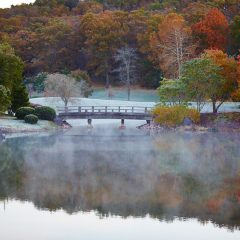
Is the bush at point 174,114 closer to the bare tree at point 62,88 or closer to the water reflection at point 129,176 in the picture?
the water reflection at point 129,176

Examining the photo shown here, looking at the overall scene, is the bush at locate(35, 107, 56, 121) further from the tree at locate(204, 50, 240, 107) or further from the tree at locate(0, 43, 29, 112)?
the tree at locate(204, 50, 240, 107)

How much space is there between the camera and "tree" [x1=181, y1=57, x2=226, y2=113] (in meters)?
49.5

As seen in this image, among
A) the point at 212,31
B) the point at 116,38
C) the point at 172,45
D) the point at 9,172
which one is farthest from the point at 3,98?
the point at 116,38

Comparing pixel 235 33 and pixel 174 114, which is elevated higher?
pixel 235 33

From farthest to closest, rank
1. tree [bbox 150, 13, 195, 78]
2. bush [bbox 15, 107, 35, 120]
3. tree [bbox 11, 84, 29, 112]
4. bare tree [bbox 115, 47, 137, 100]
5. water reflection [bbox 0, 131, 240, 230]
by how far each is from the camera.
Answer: bare tree [bbox 115, 47, 137, 100], tree [bbox 150, 13, 195, 78], tree [bbox 11, 84, 29, 112], bush [bbox 15, 107, 35, 120], water reflection [bbox 0, 131, 240, 230]

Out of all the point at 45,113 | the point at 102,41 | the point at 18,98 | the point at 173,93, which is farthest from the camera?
the point at 102,41

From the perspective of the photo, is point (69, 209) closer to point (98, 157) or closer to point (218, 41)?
point (98, 157)

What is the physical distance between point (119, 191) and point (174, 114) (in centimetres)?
2788

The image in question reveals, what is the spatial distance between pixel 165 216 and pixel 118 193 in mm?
3544

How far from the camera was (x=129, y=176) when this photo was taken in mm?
23703

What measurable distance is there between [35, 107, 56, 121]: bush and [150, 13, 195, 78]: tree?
16017mm

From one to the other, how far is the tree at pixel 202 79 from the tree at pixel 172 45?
1003 cm

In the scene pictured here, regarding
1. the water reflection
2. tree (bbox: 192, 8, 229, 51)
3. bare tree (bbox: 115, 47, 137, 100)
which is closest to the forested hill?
tree (bbox: 192, 8, 229, 51)

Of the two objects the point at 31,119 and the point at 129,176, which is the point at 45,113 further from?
the point at 129,176
